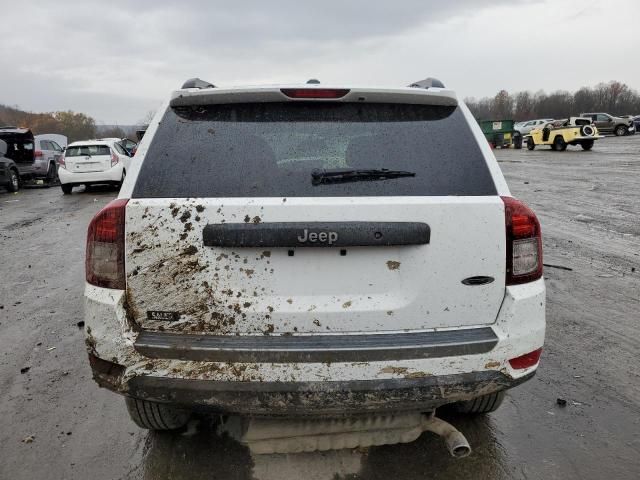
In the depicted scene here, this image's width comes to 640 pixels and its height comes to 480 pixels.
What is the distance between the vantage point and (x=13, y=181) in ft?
56.9

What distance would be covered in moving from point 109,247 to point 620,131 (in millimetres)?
52783

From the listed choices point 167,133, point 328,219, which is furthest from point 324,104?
point 167,133

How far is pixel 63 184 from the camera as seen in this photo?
51.5 ft

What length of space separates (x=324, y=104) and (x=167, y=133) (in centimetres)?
77

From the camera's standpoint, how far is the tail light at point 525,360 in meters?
2.16

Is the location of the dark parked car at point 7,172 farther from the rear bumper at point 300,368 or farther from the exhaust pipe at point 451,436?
the exhaust pipe at point 451,436

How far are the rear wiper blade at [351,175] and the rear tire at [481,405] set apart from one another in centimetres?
142

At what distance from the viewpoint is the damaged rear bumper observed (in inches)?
79.0

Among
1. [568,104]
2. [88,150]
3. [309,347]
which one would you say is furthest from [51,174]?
[568,104]

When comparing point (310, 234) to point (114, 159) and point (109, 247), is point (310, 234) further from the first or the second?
point (114, 159)

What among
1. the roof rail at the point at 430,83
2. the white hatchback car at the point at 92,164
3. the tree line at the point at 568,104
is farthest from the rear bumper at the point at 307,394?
the tree line at the point at 568,104

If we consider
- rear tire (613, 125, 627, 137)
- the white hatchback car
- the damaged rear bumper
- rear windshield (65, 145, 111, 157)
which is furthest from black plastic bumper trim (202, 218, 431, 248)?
rear tire (613, 125, 627, 137)

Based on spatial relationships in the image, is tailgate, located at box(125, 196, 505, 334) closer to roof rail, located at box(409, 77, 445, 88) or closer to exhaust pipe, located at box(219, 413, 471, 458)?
exhaust pipe, located at box(219, 413, 471, 458)

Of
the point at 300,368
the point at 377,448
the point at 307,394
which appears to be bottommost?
the point at 377,448
